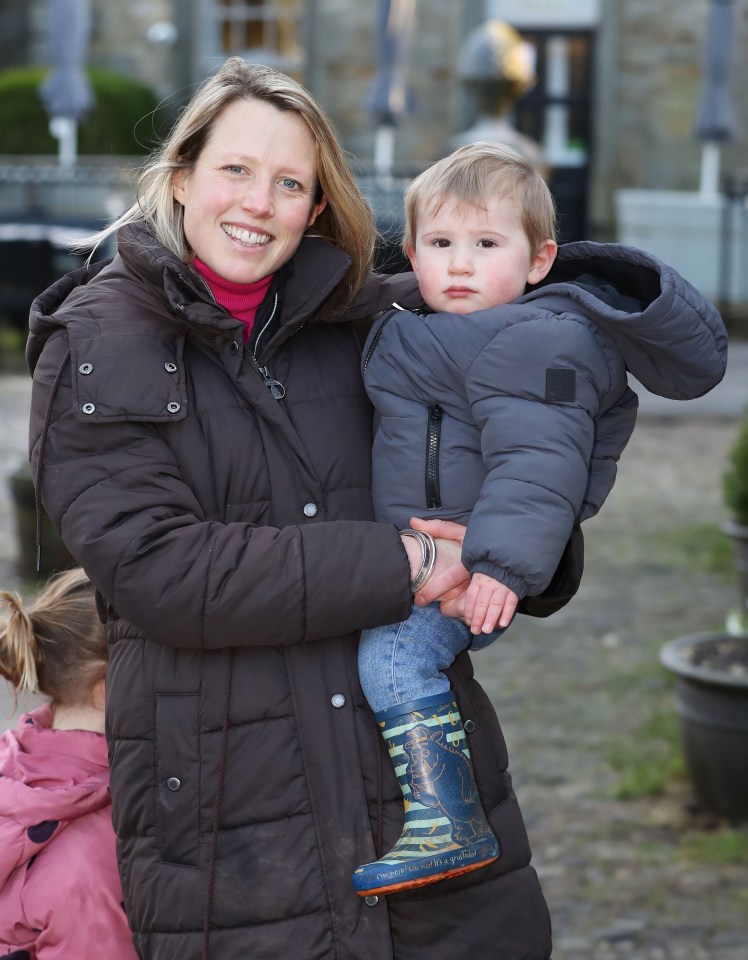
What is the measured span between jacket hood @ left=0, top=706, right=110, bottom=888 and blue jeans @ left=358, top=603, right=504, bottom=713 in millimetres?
565

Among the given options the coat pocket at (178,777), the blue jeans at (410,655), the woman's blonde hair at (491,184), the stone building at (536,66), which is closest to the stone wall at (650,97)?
the stone building at (536,66)

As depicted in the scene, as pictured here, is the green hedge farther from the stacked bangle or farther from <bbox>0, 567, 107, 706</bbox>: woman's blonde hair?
the stacked bangle

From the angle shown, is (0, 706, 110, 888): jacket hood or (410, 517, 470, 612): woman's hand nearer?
(410, 517, 470, 612): woman's hand

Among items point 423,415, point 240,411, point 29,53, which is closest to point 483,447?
point 423,415

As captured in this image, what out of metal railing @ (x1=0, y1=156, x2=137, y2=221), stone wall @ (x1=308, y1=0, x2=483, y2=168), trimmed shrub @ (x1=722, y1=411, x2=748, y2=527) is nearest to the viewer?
trimmed shrub @ (x1=722, y1=411, x2=748, y2=527)

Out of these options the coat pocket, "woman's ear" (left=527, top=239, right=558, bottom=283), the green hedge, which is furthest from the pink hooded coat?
the green hedge

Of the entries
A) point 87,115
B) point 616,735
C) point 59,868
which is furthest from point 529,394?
point 87,115

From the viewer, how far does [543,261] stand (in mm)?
2498

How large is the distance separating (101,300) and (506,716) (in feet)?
12.5

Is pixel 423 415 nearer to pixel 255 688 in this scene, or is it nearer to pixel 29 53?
pixel 255 688

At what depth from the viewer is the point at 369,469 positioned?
91.0 inches

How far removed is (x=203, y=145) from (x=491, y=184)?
493 mm

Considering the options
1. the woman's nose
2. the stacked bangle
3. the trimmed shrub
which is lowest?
the trimmed shrub

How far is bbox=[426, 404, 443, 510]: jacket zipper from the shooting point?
227 centimetres
